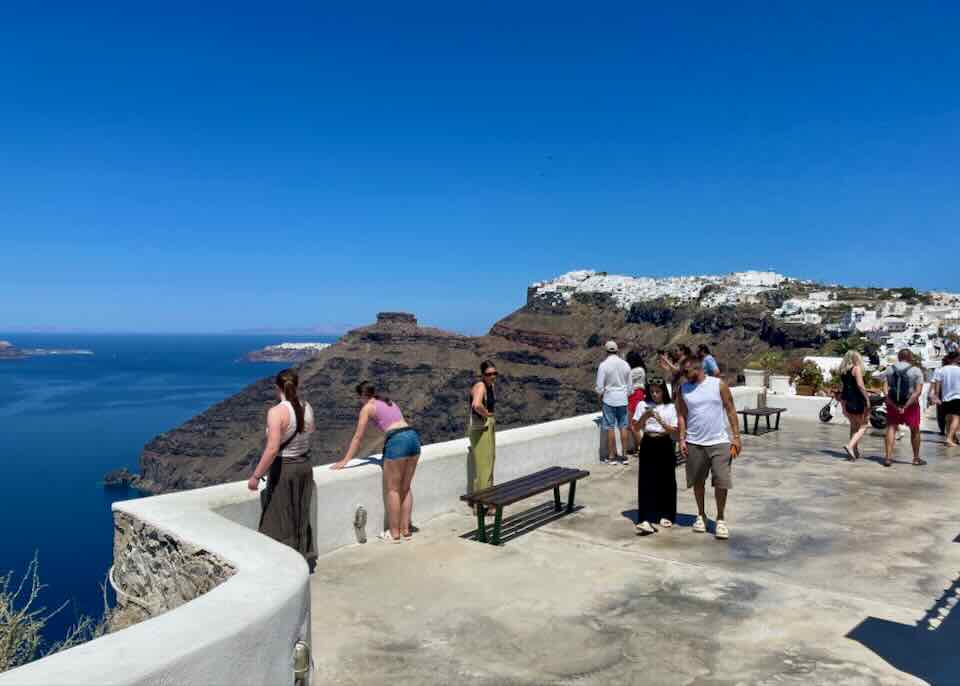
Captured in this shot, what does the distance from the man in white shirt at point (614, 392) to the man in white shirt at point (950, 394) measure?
471 cm

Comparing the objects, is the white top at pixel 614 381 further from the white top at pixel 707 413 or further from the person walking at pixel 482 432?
the white top at pixel 707 413

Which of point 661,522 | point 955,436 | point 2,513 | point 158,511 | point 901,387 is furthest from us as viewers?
point 2,513

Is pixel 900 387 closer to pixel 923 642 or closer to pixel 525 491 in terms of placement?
pixel 525 491

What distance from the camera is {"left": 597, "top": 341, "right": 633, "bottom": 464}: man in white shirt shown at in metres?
8.23

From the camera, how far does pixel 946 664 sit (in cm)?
337

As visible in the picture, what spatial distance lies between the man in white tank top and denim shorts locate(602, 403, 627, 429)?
2.78 meters

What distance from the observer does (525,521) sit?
6078 millimetres

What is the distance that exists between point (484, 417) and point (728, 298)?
454ft

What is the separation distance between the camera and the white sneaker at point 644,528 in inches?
223

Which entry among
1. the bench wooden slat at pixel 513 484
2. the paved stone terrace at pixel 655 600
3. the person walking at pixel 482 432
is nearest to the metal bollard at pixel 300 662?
the paved stone terrace at pixel 655 600

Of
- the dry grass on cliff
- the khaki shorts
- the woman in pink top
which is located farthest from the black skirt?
the dry grass on cliff

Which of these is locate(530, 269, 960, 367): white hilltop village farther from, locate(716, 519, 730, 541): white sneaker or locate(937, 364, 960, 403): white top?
locate(716, 519, 730, 541): white sneaker

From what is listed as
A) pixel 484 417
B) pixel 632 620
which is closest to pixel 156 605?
pixel 632 620

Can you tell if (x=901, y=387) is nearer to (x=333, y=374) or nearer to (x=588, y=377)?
(x=588, y=377)
